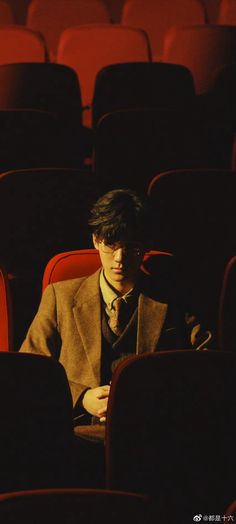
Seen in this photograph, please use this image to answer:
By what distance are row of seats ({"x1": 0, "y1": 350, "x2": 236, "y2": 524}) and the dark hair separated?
44 cm

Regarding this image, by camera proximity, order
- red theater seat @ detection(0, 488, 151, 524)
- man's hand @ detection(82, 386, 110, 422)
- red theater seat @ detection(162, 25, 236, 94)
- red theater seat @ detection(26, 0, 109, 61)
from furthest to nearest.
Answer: red theater seat @ detection(26, 0, 109, 61) < red theater seat @ detection(162, 25, 236, 94) < man's hand @ detection(82, 386, 110, 422) < red theater seat @ detection(0, 488, 151, 524)

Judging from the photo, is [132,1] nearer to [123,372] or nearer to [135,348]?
[135,348]

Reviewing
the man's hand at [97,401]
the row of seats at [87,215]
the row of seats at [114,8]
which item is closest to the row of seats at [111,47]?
the row of seats at [114,8]

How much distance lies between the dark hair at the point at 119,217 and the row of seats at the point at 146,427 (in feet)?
1.44

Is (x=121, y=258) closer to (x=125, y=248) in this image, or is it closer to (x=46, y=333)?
(x=125, y=248)

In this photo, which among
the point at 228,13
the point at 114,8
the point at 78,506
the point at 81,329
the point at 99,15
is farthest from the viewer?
the point at 114,8

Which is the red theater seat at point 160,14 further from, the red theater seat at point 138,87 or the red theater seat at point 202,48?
the red theater seat at point 138,87

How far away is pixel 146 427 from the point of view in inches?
70.9

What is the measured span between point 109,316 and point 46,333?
154 mm

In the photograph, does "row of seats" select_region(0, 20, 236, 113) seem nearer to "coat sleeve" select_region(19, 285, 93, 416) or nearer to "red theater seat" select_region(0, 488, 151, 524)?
"coat sleeve" select_region(19, 285, 93, 416)

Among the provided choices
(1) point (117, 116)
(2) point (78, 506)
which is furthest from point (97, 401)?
(1) point (117, 116)

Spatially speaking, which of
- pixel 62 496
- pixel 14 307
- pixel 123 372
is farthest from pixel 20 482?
pixel 14 307

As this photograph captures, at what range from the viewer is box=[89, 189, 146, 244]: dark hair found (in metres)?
2.17

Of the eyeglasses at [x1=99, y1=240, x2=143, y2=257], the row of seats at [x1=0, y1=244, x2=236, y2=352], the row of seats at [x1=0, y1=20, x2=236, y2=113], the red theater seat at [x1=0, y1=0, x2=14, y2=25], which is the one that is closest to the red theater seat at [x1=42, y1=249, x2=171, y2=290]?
the row of seats at [x1=0, y1=244, x2=236, y2=352]
